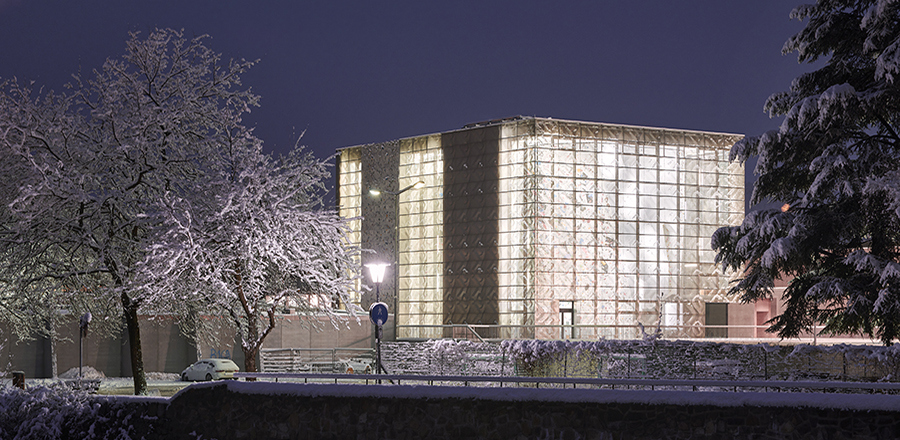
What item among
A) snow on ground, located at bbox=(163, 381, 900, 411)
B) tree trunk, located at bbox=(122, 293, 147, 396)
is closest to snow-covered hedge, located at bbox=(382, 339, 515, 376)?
tree trunk, located at bbox=(122, 293, 147, 396)

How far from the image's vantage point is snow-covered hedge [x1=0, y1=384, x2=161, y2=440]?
17797mm

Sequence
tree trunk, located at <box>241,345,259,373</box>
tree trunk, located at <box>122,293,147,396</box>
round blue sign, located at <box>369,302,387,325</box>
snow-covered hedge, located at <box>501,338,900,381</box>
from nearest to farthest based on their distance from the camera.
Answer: snow-covered hedge, located at <box>501,338,900,381</box>
round blue sign, located at <box>369,302,387,325</box>
tree trunk, located at <box>241,345,259,373</box>
tree trunk, located at <box>122,293,147,396</box>

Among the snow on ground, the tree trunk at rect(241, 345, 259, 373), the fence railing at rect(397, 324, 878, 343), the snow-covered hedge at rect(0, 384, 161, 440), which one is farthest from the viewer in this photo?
the fence railing at rect(397, 324, 878, 343)

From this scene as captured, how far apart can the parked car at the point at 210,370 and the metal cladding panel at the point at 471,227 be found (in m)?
23.8

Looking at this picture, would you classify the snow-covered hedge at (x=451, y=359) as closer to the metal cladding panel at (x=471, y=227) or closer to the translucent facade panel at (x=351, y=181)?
the metal cladding panel at (x=471, y=227)

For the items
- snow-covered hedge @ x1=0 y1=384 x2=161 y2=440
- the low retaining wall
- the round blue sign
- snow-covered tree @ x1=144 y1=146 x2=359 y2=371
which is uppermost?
snow-covered tree @ x1=144 y1=146 x2=359 y2=371

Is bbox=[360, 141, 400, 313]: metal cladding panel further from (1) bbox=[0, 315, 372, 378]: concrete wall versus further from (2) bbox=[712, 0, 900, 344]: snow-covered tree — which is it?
(2) bbox=[712, 0, 900, 344]: snow-covered tree

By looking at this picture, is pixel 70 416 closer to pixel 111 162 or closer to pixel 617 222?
pixel 111 162

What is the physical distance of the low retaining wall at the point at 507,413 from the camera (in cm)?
1362

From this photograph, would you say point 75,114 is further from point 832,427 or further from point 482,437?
point 832,427

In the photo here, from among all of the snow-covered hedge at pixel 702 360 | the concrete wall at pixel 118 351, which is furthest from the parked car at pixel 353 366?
the snow-covered hedge at pixel 702 360

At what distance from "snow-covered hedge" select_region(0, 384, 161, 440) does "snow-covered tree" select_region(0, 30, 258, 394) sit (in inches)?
124

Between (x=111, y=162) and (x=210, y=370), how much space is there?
17.0 m

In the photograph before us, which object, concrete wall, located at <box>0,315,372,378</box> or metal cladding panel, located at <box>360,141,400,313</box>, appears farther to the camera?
metal cladding panel, located at <box>360,141,400,313</box>
